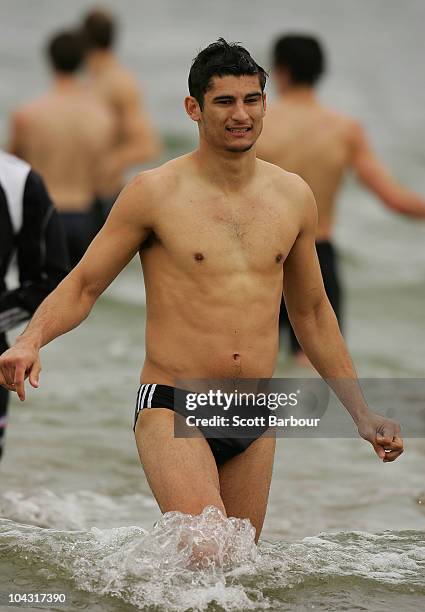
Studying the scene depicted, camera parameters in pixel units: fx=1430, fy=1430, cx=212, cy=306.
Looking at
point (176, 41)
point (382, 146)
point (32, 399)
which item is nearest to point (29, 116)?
point (32, 399)

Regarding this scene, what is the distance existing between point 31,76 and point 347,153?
19.4m

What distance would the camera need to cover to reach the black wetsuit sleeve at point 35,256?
6.07m

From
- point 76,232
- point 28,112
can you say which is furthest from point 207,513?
point 28,112

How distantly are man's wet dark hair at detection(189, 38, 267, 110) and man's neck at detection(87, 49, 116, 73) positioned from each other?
25.9ft

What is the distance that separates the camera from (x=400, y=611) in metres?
5.32

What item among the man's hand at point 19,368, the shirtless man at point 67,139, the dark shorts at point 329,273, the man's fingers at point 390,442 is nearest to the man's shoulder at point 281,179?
the man's fingers at point 390,442

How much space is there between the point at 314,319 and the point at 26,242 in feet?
4.67

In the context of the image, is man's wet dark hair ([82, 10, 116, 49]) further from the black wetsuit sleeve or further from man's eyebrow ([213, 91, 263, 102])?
man's eyebrow ([213, 91, 263, 102])

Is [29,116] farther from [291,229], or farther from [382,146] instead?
[382,146]

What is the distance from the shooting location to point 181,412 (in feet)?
16.6

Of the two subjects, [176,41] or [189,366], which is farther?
[176,41]

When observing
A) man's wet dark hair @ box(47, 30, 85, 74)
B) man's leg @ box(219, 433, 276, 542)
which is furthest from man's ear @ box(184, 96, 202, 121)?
man's wet dark hair @ box(47, 30, 85, 74)

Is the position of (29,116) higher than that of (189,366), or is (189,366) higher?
(29,116)

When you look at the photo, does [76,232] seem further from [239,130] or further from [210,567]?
[210,567]
